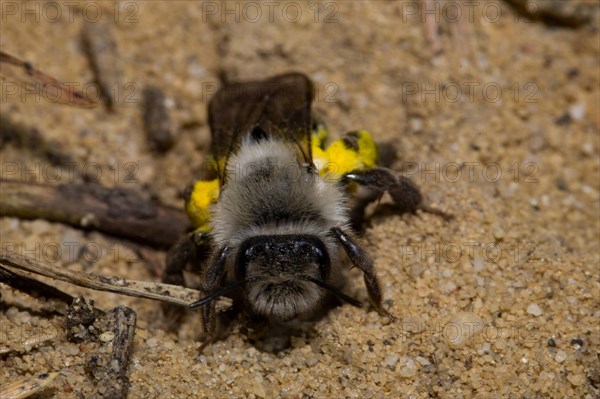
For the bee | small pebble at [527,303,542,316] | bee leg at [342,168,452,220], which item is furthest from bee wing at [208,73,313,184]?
small pebble at [527,303,542,316]

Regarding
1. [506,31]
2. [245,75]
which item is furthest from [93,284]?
[506,31]

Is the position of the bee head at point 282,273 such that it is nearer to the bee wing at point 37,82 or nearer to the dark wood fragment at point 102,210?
the dark wood fragment at point 102,210

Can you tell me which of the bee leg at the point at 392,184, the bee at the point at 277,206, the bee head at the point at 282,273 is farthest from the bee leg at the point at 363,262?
the bee leg at the point at 392,184

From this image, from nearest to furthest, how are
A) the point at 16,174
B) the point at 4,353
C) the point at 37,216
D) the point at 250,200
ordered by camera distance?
the point at 4,353 < the point at 250,200 < the point at 37,216 < the point at 16,174

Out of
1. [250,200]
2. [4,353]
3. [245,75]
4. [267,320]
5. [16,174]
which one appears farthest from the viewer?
[245,75]

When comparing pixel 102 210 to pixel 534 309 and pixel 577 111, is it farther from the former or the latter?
pixel 577 111

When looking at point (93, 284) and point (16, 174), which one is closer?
point (93, 284)

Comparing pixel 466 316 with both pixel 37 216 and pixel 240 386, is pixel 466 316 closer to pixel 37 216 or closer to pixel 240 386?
pixel 240 386
